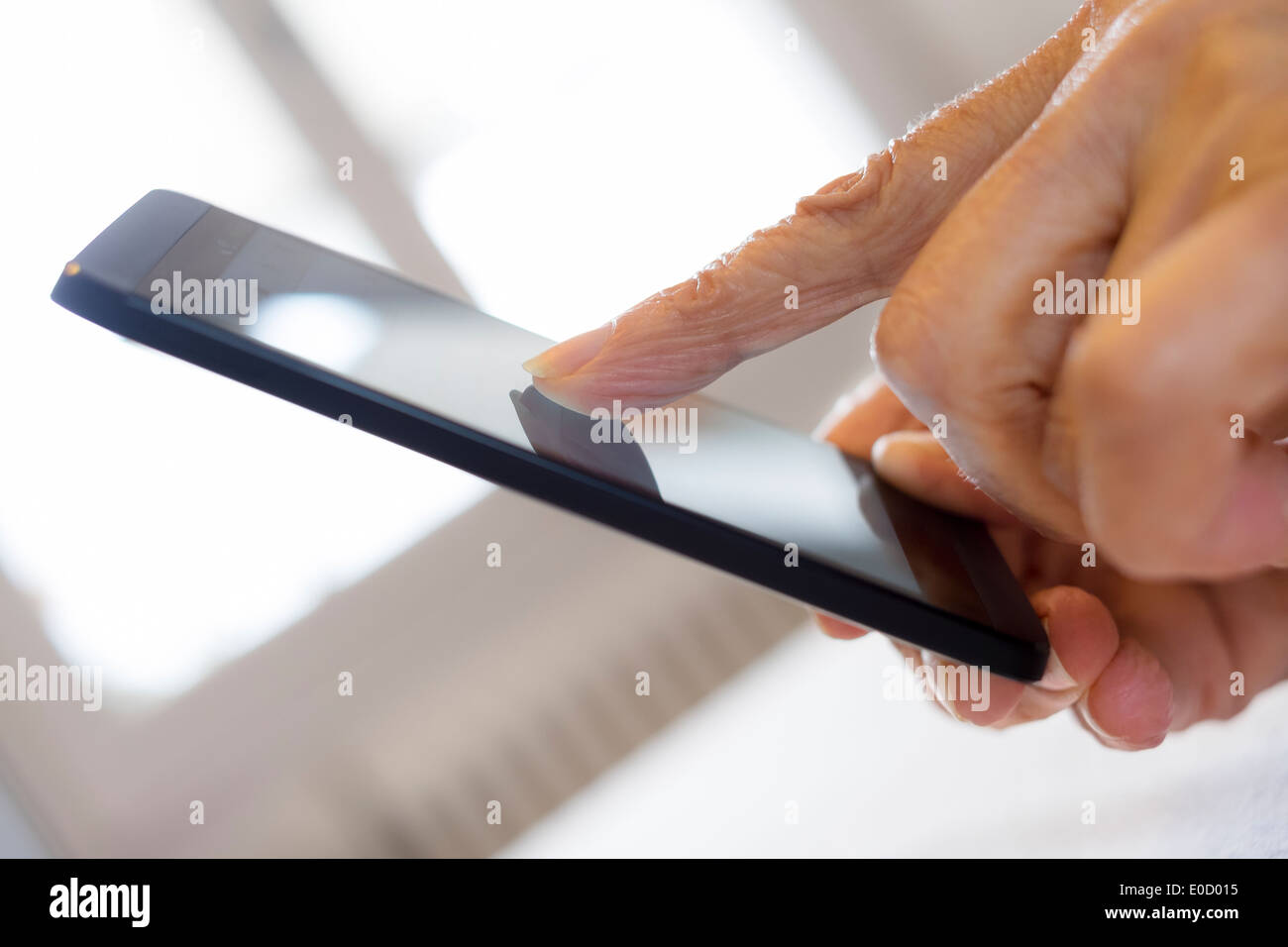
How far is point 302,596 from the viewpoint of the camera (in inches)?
39.7

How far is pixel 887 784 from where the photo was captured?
2.24 ft

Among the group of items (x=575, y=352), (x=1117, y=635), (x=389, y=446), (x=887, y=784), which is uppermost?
(x=389, y=446)

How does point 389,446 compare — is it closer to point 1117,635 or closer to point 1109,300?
point 1117,635

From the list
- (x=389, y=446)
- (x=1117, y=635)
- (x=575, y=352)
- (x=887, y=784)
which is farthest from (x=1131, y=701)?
(x=389, y=446)

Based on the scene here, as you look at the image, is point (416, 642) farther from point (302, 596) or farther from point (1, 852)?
point (1, 852)

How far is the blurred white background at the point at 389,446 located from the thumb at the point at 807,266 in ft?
1.71

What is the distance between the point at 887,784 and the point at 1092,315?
1.64 ft

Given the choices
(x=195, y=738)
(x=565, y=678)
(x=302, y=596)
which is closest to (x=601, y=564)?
(x=565, y=678)

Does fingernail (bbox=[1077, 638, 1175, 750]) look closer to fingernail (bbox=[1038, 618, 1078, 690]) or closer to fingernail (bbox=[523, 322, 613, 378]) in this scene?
fingernail (bbox=[1038, 618, 1078, 690])

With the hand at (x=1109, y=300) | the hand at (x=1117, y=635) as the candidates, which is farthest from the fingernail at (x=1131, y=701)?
the hand at (x=1109, y=300)

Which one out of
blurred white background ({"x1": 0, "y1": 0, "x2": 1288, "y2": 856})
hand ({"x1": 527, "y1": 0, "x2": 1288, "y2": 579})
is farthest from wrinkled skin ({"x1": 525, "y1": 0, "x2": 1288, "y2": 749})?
blurred white background ({"x1": 0, "y1": 0, "x2": 1288, "y2": 856})

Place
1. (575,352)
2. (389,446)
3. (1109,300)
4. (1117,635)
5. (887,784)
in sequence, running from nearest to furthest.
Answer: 1. (1109,300)
2. (575,352)
3. (1117,635)
4. (887,784)
5. (389,446)

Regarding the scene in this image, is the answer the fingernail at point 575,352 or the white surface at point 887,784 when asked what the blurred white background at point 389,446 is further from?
the fingernail at point 575,352

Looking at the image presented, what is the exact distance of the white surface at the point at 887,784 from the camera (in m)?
0.45
